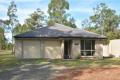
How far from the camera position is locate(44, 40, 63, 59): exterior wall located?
127 feet

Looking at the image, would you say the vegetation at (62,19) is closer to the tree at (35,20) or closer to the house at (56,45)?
the tree at (35,20)

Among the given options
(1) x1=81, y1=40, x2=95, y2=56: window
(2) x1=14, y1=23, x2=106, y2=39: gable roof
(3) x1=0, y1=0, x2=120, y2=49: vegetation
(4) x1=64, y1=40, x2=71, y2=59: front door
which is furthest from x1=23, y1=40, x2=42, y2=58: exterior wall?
(3) x1=0, y1=0, x2=120, y2=49: vegetation

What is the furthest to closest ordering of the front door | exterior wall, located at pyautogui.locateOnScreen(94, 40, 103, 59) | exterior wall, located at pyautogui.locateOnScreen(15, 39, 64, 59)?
the front door
exterior wall, located at pyautogui.locateOnScreen(94, 40, 103, 59)
exterior wall, located at pyautogui.locateOnScreen(15, 39, 64, 59)

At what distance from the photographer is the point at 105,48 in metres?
45.8

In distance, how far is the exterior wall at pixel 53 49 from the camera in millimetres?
38688

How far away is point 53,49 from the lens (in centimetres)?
3881

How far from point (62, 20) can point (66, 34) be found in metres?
34.2

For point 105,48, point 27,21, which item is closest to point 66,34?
point 105,48

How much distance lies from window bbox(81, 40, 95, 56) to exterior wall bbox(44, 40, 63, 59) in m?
2.61

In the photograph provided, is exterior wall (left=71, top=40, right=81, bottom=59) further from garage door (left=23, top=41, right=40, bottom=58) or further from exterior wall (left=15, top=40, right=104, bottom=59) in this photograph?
garage door (left=23, top=41, right=40, bottom=58)

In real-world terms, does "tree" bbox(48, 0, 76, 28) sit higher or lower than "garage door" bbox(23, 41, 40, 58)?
higher

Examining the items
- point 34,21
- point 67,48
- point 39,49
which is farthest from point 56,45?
point 34,21

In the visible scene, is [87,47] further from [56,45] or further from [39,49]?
[39,49]

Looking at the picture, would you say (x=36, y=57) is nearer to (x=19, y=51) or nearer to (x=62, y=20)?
(x=19, y=51)
